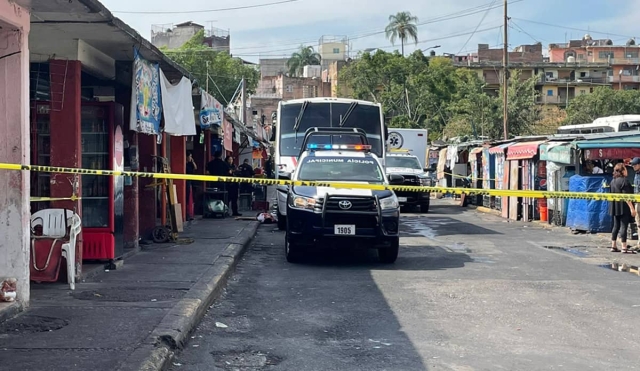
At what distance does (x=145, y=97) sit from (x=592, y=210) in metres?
12.3

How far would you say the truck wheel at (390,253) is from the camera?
43.0 feet

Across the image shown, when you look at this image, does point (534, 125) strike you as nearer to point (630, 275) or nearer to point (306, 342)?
point (630, 275)

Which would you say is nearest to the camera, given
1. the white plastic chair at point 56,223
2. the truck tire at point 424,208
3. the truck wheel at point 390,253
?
the white plastic chair at point 56,223

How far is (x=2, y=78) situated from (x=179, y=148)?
1168cm

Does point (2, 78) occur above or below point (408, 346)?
above

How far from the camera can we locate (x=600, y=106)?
66.6 m

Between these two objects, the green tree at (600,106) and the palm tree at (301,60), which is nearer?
the green tree at (600,106)

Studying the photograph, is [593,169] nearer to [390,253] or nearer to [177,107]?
[390,253]

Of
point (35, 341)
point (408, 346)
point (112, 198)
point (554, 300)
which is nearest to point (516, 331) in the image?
point (408, 346)

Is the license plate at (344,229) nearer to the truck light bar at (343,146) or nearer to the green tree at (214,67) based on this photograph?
the truck light bar at (343,146)

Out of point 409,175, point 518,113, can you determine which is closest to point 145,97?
point 409,175

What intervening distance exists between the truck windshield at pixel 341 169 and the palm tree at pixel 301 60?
9946cm

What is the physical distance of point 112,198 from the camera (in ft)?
38.6

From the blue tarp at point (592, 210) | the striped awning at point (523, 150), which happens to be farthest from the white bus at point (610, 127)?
the blue tarp at point (592, 210)
